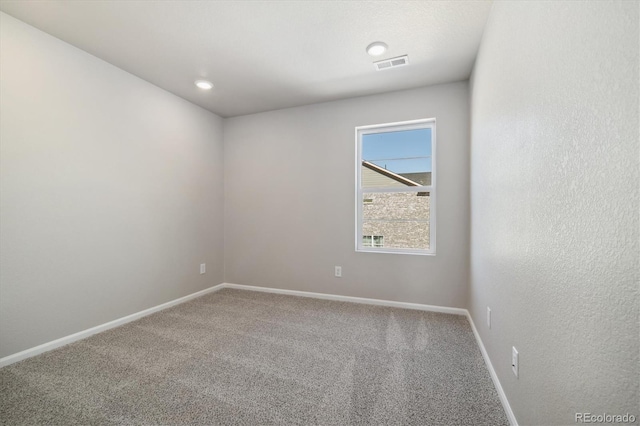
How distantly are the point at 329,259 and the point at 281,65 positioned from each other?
226 cm

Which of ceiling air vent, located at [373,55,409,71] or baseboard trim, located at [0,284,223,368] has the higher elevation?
ceiling air vent, located at [373,55,409,71]

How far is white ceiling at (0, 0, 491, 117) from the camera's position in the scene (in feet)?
6.06

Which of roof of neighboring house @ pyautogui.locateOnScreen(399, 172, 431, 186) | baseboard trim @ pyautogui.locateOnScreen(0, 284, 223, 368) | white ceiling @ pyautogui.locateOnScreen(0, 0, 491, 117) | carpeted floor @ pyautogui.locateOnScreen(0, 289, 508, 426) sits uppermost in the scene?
white ceiling @ pyautogui.locateOnScreen(0, 0, 491, 117)

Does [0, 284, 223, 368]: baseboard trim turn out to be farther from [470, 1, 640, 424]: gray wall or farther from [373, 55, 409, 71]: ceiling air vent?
[373, 55, 409, 71]: ceiling air vent

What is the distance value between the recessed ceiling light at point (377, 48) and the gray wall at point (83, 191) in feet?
7.86

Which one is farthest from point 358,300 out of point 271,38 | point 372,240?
point 271,38

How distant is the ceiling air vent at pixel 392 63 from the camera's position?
8.04 ft

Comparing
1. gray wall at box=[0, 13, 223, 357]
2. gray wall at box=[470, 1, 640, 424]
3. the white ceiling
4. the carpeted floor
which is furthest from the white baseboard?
the white ceiling

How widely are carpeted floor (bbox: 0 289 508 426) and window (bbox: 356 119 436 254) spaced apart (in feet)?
3.12

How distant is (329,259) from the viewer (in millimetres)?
3416

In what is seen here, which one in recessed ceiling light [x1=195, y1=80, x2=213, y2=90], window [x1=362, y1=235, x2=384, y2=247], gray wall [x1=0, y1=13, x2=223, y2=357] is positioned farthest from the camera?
window [x1=362, y1=235, x2=384, y2=247]

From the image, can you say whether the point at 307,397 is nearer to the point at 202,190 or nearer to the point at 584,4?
the point at 584,4

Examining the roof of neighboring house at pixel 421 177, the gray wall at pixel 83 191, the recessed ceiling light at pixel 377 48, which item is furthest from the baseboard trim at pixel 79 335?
the recessed ceiling light at pixel 377 48

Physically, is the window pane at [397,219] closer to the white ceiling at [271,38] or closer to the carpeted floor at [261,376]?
the carpeted floor at [261,376]
